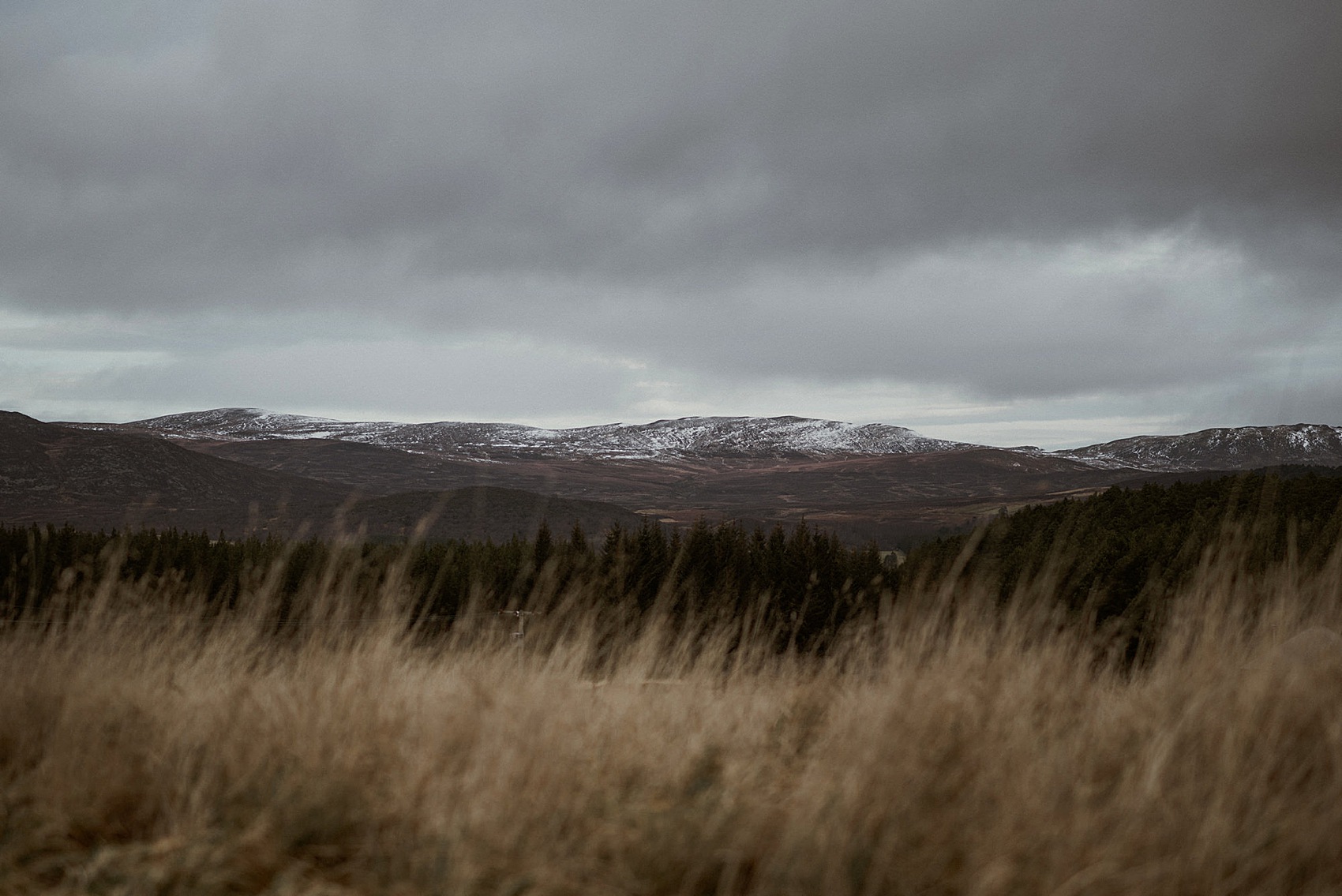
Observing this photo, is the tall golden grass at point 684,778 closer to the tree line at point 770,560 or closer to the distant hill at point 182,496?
the tree line at point 770,560

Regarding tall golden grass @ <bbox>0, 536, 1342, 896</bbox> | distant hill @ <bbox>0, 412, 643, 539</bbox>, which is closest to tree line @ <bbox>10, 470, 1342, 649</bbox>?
tall golden grass @ <bbox>0, 536, 1342, 896</bbox>

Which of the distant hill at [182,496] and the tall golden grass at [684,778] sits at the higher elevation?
the tall golden grass at [684,778]

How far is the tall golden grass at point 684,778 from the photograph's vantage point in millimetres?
2221

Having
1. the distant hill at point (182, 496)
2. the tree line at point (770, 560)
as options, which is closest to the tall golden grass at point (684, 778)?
the tree line at point (770, 560)

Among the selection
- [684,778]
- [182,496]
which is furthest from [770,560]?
[182,496]

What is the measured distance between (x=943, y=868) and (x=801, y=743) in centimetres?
114

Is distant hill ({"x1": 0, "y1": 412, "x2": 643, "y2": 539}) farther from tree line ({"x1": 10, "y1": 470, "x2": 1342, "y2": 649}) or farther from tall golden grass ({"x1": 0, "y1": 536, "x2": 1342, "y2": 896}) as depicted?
tall golden grass ({"x1": 0, "y1": 536, "x2": 1342, "y2": 896})

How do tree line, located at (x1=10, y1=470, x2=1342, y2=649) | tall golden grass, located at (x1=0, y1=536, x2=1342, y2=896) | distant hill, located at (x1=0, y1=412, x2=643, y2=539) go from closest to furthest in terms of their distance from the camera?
tall golden grass, located at (x1=0, y1=536, x2=1342, y2=896) < tree line, located at (x1=10, y1=470, x2=1342, y2=649) < distant hill, located at (x1=0, y1=412, x2=643, y2=539)

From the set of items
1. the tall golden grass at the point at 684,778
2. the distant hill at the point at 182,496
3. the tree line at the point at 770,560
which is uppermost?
the tall golden grass at the point at 684,778

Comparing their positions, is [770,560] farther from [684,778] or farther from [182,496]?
[182,496]

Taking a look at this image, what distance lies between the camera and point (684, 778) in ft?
9.14

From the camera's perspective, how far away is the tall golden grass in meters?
2.22

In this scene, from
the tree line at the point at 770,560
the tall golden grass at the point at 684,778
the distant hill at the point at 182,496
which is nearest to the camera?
the tall golden grass at the point at 684,778

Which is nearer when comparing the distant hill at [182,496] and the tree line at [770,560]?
the tree line at [770,560]
